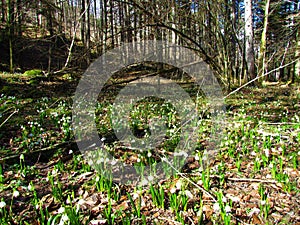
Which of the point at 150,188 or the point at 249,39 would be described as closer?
the point at 150,188

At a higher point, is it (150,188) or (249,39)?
(249,39)

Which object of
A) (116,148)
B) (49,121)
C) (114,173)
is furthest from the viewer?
(49,121)

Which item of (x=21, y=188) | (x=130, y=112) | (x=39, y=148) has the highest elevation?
(x=130, y=112)

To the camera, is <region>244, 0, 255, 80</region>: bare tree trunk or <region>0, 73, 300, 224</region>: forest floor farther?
<region>244, 0, 255, 80</region>: bare tree trunk

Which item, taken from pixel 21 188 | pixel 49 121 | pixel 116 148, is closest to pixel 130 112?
pixel 49 121

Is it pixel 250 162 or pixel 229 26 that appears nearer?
pixel 250 162

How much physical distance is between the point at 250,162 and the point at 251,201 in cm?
93

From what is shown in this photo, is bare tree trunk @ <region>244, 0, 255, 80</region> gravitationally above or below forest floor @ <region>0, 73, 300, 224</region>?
above

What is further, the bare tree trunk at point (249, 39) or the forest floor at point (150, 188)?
the bare tree trunk at point (249, 39)

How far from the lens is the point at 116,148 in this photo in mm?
3564

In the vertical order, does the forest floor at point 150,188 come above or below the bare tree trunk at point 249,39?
below

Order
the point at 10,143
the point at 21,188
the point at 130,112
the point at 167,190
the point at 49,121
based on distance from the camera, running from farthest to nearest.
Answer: the point at 130,112 < the point at 49,121 < the point at 10,143 < the point at 21,188 < the point at 167,190

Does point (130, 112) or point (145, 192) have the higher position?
point (130, 112)

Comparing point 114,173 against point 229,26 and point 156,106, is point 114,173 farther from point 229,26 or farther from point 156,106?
point 229,26
